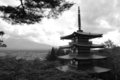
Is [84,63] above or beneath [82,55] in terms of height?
beneath

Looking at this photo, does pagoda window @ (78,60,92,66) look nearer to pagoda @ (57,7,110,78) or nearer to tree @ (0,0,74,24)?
pagoda @ (57,7,110,78)

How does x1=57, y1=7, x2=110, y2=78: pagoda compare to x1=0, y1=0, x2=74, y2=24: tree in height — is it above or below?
below

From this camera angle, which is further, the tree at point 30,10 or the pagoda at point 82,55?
the pagoda at point 82,55

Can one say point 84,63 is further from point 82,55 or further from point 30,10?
point 30,10

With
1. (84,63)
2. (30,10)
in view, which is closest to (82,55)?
(84,63)

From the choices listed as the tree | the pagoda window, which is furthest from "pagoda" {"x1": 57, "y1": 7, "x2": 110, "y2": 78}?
the tree

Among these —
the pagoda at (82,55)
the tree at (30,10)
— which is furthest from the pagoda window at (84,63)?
the tree at (30,10)

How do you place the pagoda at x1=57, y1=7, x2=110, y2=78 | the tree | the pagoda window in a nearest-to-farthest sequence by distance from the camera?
the tree → the pagoda at x1=57, y1=7, x2=110, y2=78 → the pagoda window

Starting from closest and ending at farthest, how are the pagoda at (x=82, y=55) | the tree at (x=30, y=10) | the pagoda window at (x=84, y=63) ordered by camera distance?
the tree at (x=30, y=10), the pagoda at (x=82, y=55), the pagoda window at (x=84, y=63)

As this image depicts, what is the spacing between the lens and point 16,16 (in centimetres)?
590

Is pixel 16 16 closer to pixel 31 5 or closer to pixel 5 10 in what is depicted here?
pixel 5 10

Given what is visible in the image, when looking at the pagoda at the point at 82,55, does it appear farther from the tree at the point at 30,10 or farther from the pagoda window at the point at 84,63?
the tree at the point at 30,10

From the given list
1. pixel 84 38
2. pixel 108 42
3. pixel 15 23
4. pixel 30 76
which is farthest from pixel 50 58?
pixel 15 23

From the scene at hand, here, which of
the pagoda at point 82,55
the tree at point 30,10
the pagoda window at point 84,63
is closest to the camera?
the tree at point 30,10
